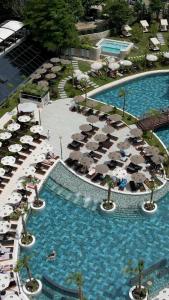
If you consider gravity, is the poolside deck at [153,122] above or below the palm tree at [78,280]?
above

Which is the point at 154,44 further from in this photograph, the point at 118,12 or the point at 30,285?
the point at 30,285

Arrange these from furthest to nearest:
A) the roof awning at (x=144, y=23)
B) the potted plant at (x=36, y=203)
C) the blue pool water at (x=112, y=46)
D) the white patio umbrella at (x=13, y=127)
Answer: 1. the roof awning at (x=144, y=23)
2. the blue pool water at (x=112, y=46)
3. the white patio umbrella at (x=13, y=127)
4. the potted plant at (x=36, y=203)

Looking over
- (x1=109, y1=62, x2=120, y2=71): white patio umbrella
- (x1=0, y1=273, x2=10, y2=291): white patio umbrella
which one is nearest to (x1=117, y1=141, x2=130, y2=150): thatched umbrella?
(x1=109, y1=62, x2=120, y2=71): white patio umbrella

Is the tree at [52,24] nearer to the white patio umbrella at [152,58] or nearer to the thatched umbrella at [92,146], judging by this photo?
the white patio umbrella at [152,58]

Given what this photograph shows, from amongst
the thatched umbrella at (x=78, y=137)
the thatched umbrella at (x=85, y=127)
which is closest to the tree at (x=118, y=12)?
the thatched umbrella at (x=85, y=127)

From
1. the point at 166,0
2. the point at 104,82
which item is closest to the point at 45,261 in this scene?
the point at 104,82

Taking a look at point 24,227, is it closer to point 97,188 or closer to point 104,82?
point 97,188

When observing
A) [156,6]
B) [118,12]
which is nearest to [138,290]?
[118,12]
